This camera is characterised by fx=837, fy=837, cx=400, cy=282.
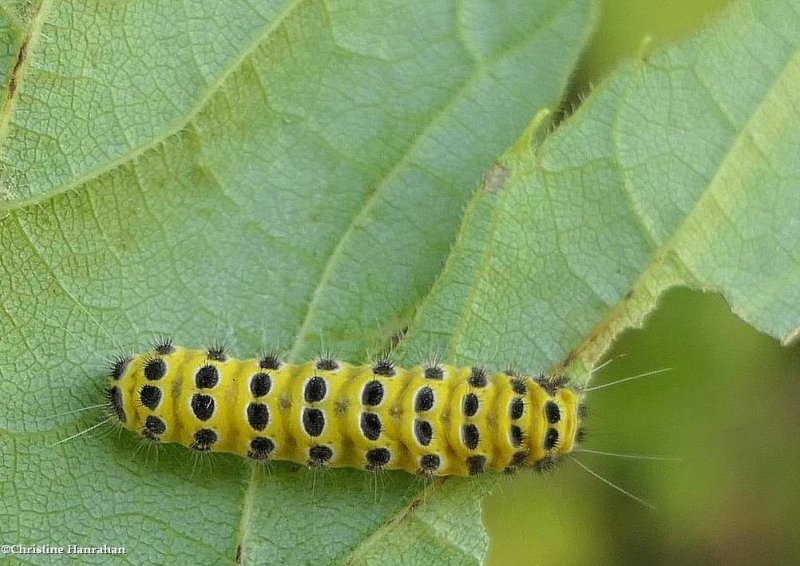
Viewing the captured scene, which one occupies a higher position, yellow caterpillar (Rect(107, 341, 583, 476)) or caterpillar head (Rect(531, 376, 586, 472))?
caterpillar head (Rect(531, 376, 586, 472))

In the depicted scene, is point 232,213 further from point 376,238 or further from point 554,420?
point 554,420

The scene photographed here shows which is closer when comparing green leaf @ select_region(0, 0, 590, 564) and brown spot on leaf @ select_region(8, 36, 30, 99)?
brown spot on leaf @ select_region(8, 36, 30, 99)

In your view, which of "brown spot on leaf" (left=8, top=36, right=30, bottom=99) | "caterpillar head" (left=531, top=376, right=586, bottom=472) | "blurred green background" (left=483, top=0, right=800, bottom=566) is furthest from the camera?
"blurred green background" (left=483, top=0, right=800, bottom=566)

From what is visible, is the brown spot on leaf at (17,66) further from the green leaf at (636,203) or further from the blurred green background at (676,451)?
the blurred green background at (676,451)

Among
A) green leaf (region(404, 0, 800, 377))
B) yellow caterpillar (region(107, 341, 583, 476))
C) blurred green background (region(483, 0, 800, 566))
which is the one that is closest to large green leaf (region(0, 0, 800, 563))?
green leaf (region(404, 0, 800, 377))

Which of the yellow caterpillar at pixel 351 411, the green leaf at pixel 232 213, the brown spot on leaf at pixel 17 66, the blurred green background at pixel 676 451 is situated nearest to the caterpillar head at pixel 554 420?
the yellow caterpillar at pixel 351 411

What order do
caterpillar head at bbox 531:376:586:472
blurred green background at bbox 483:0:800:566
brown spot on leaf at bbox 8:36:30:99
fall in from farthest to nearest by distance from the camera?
blurred green background at bbox 483:0:800:566
caterpillar head at bbox 531:376:586:472
brown spot on leaf at bbox 8:36:30:99

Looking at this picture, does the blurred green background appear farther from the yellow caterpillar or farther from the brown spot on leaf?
the brown spot on leaf

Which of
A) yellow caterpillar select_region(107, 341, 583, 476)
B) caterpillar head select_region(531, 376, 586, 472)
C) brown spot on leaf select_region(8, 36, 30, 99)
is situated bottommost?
yellow caterpillar select_region(107, 341, 583, 476)
